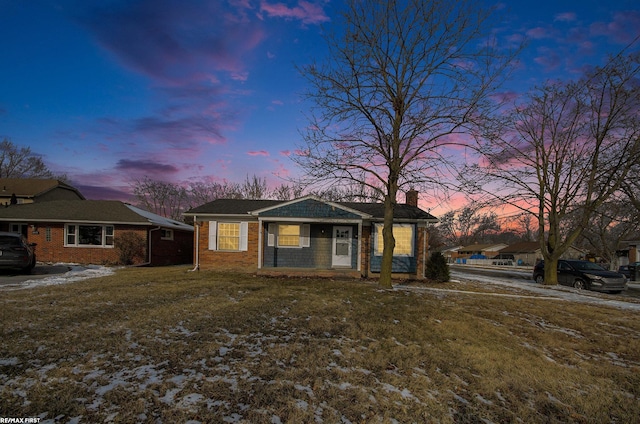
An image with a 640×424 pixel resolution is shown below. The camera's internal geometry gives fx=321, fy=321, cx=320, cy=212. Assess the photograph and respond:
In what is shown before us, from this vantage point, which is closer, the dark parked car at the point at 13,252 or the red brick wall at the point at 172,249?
the dark parked car at the point at 13,252

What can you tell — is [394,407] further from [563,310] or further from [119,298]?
[563,310]

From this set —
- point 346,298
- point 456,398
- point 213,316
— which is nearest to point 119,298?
point 213,316

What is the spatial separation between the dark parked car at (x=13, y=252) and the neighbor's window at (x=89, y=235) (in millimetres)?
6041

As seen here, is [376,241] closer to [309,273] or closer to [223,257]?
[309,273]

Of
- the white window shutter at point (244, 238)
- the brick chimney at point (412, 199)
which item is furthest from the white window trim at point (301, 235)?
the brick chimney at point (412, 199)

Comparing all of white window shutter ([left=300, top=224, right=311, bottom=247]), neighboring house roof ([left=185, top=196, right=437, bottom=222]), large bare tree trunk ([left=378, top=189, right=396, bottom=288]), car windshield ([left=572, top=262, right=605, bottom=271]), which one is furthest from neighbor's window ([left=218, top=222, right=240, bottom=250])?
car windshield ([left=572, top=262, right=605, bottom=271])

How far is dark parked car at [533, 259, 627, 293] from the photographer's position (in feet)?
48.7

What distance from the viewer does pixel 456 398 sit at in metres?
3.82

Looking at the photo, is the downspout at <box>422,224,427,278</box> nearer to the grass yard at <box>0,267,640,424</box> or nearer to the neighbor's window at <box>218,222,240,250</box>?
the grass yard at <box>0,267,640,424</box>

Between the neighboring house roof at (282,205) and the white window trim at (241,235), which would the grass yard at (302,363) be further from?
the white window trim at (241,235)

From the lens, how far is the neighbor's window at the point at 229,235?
1573cm

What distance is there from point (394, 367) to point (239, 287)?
7138 millimetres

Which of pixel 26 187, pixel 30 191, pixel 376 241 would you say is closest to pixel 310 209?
pixel 376 241

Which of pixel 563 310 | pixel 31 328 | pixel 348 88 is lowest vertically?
pixel 563 310
